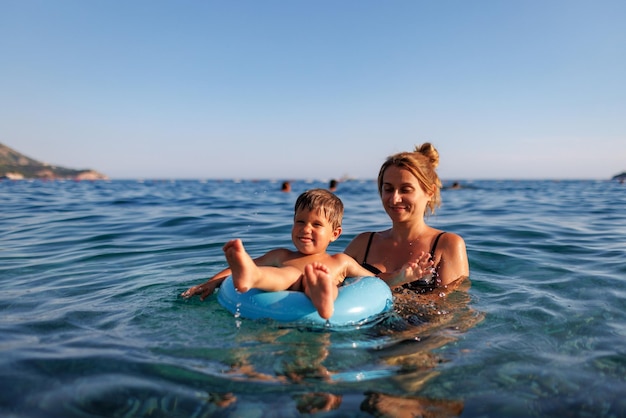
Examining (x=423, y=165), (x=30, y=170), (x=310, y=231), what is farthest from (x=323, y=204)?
(x=30, y=170)

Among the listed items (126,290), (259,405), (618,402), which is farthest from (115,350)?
(618,402)

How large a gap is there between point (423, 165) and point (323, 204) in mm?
1308

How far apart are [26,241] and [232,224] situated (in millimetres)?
4257

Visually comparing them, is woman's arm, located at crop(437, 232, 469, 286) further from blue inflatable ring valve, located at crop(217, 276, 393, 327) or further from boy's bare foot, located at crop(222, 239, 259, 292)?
boy's bare foot, located at crop(222, 239, 259, 292)

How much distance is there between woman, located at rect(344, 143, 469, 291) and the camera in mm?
4680

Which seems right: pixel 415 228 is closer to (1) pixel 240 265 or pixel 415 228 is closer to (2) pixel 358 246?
(2) pixel 358 246

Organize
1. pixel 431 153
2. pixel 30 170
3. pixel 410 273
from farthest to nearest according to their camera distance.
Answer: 1. pixel 30 170
2. pixel 431 153
3. pixel 410 273

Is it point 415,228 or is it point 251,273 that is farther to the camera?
point 415,228

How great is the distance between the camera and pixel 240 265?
11.1 feet

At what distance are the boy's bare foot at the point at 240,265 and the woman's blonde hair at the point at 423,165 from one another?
1.92 m

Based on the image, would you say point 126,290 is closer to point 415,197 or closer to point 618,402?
point 415,197

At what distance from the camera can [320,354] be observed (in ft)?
11.1

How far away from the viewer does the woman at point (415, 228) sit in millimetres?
4680

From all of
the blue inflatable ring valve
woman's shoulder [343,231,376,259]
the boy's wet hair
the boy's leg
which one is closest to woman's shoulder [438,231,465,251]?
woman's shoulder [343,231,376,259]
